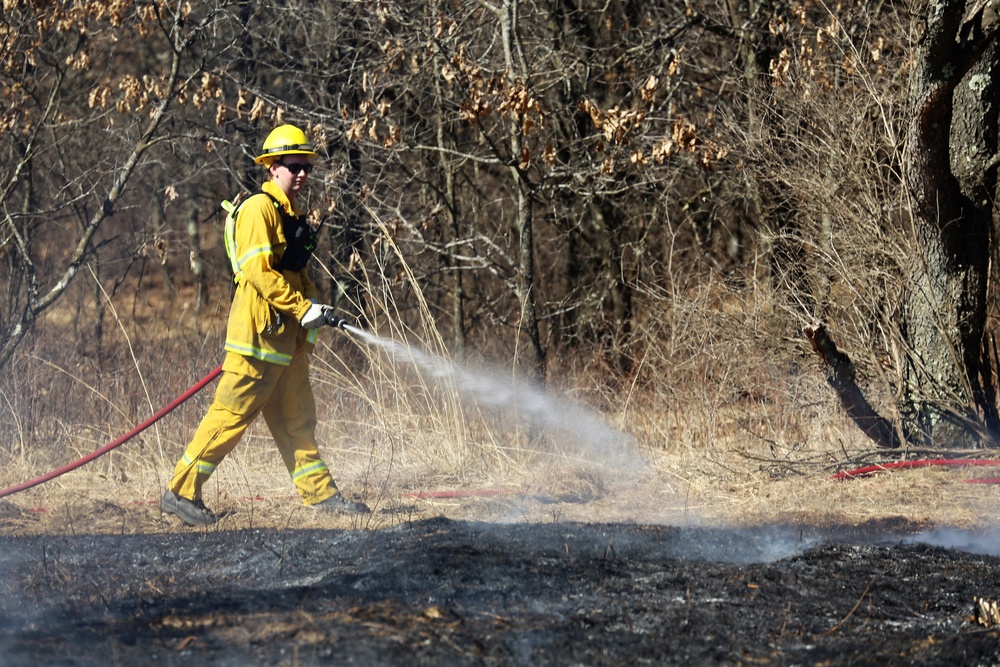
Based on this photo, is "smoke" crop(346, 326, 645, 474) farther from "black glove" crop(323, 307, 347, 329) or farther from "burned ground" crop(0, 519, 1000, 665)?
"burned ground" crop(0, 519, 1000, 665)

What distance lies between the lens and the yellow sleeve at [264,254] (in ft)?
19.0

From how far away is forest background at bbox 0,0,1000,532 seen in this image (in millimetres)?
7355

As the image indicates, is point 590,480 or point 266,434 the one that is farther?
point 266,434

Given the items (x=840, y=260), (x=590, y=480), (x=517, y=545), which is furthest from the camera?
(x=840, y=260)

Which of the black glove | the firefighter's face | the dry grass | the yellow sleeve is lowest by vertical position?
the dry grass

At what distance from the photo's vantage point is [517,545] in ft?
15.7

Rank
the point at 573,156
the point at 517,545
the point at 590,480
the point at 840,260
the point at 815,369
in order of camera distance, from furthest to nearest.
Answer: the point at 573,156, the point at 815,369, the point at 840,260, the point at 590,480, the point at 517,545

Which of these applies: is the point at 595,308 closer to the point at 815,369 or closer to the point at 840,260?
the point at 815,369

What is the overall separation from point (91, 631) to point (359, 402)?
19.1 feet

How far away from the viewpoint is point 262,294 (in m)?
5.79

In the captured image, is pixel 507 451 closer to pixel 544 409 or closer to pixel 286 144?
pixel 544 409

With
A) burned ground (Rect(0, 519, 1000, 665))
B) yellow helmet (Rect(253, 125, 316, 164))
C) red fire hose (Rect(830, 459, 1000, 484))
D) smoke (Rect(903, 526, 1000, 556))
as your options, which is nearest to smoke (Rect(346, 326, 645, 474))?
red fire hose (Rect(830, 459, 1000, 484))

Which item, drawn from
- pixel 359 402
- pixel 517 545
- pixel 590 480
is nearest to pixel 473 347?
pixel 359 402

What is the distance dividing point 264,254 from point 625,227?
902cm
